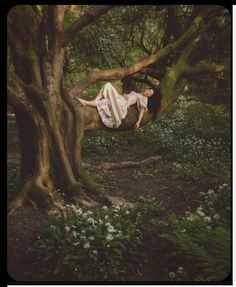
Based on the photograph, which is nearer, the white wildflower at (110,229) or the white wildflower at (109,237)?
the white wildflower at (109,237)

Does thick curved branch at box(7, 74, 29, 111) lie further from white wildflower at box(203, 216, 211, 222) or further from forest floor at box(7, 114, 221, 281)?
white wildflower at box(203, 216, 211, 222)

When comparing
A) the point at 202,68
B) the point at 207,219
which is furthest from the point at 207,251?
the point at 202,68

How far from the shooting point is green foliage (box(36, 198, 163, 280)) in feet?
17.5

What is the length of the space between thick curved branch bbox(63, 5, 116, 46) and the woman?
78 cm

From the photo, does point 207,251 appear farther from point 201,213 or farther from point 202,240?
point 201,213

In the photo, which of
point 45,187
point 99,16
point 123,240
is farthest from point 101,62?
point 123,240

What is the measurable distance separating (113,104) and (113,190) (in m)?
1.14

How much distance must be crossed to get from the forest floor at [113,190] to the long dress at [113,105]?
0.42 metres

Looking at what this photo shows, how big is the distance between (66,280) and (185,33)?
145 inches

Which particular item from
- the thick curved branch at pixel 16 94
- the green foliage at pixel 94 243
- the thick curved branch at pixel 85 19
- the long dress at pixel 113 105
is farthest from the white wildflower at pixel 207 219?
the thick curved branch at pixel 85 19

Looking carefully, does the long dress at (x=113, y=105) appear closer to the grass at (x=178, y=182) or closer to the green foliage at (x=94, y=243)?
the grass at (x=178, y=182)

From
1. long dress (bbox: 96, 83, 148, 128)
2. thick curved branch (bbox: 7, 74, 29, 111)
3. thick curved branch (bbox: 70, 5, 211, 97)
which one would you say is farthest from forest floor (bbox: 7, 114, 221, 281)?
thick curved branch (bbox: 70, 5, 211, 97)

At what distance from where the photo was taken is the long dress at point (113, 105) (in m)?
6.53
